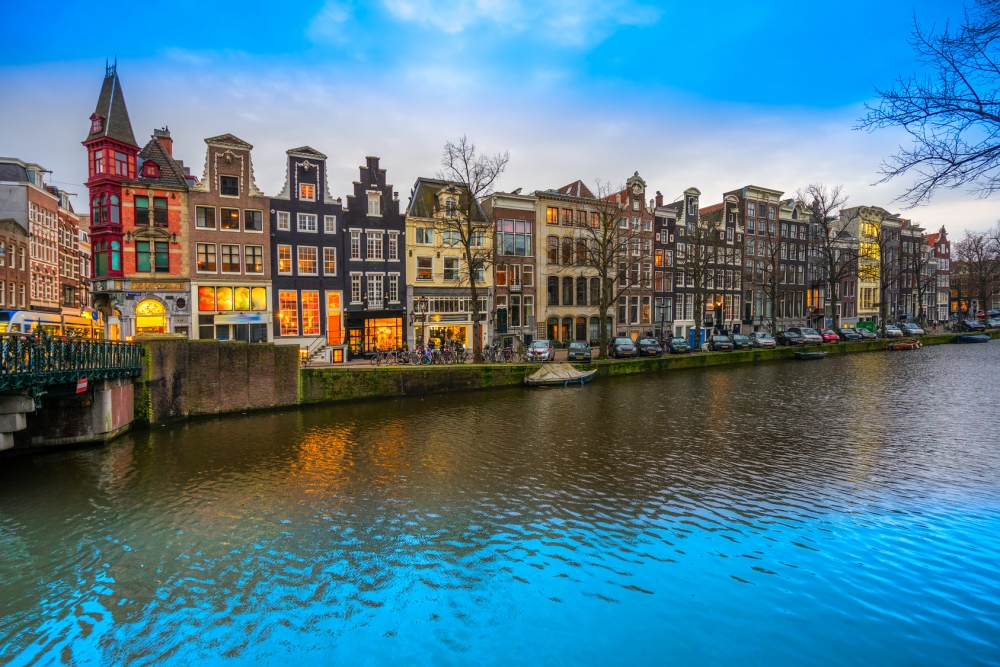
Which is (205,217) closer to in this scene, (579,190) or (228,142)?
(228,142)

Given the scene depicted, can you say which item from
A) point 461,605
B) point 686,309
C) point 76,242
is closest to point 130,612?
point 461,605

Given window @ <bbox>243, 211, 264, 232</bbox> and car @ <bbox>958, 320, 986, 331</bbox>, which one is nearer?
window @ <bbox>243, 211, 264, 232</bbox>

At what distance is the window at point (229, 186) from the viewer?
35.2 meters

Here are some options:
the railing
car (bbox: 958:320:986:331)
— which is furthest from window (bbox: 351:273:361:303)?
car (bbox: 958:320:986:331)

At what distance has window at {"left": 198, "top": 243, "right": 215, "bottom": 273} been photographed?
3497 centimetres

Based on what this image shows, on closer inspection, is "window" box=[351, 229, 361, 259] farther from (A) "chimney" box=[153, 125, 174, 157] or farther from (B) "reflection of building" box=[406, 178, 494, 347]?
(A) "chimney" box=[153, 125, 174, 157]

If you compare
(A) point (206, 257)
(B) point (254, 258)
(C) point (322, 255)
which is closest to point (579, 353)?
(C) point (322, 255)

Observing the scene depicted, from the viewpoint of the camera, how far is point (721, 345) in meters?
46.8

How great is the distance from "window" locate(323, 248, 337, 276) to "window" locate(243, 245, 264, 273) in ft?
14.5

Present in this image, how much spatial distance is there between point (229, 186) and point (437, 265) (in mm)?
16813

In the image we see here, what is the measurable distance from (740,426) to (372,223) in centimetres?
3123

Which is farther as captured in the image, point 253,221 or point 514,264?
point 514,264

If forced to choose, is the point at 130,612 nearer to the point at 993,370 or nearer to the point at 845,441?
the point at 845,441

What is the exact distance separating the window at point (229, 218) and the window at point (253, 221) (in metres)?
0.46
